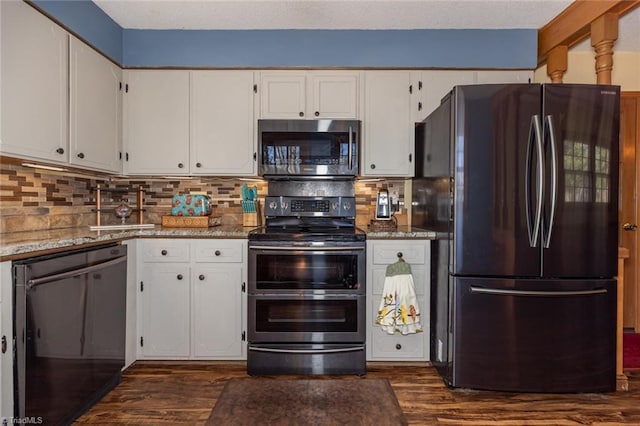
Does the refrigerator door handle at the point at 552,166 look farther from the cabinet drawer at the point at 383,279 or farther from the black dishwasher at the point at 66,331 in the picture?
the black dishwasher at the point at 66,331

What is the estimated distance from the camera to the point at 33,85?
82.4 inches

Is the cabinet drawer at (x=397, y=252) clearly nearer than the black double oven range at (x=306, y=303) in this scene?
No

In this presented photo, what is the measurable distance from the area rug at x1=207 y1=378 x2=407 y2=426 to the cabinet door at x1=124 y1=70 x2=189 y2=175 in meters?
2.13

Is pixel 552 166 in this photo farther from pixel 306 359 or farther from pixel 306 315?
pixel 306 359

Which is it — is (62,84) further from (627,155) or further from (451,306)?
(627,155)

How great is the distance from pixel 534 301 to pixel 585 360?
458 millimetres

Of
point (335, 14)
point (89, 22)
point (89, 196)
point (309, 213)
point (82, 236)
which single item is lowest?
point (82, 236)

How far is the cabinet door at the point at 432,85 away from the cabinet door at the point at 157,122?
5.88ft

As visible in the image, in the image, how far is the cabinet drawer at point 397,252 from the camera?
9.27 ft

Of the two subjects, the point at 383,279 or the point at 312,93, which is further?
the point at 312,93

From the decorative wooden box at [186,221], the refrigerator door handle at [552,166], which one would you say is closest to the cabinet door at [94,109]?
the decorative wooden box at [186,221]

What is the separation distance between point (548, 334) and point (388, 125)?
1783mm

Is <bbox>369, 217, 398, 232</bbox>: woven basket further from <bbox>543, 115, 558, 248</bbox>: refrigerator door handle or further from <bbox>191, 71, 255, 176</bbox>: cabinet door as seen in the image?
<bbox>543, 115, 558, 248</bbox>: refrigerator door handle

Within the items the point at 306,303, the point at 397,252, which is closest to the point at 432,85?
the point at 397,252
